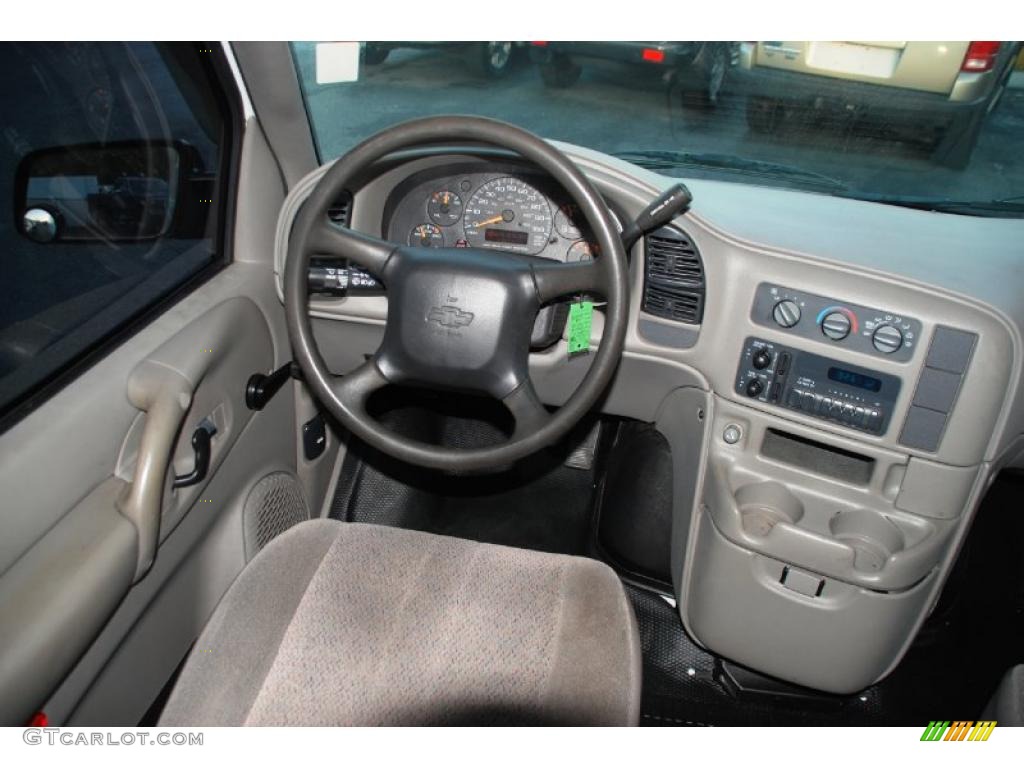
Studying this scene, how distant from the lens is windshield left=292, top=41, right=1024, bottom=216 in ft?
5.49

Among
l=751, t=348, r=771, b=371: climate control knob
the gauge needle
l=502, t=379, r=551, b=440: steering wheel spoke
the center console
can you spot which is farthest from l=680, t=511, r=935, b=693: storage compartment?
the gauge needle

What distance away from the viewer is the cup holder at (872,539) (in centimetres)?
174

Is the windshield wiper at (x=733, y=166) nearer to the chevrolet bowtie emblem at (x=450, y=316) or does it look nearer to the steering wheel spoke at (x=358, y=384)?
the chevrolet bowtie emblem at (x=450, y=316)

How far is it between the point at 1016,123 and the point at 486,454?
142cm

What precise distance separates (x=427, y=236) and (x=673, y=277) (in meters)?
0.65

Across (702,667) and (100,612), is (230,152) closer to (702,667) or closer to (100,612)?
(100,612)

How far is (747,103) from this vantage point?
1792 mm

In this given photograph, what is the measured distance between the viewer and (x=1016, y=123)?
1723mm

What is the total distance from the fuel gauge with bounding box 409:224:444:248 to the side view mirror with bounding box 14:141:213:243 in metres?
0.53

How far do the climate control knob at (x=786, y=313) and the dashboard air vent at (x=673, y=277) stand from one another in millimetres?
165

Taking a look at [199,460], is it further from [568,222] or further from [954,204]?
[954,204]

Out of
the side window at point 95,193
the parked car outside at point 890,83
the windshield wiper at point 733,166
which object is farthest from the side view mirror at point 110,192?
the parked car outside at point 890,83
